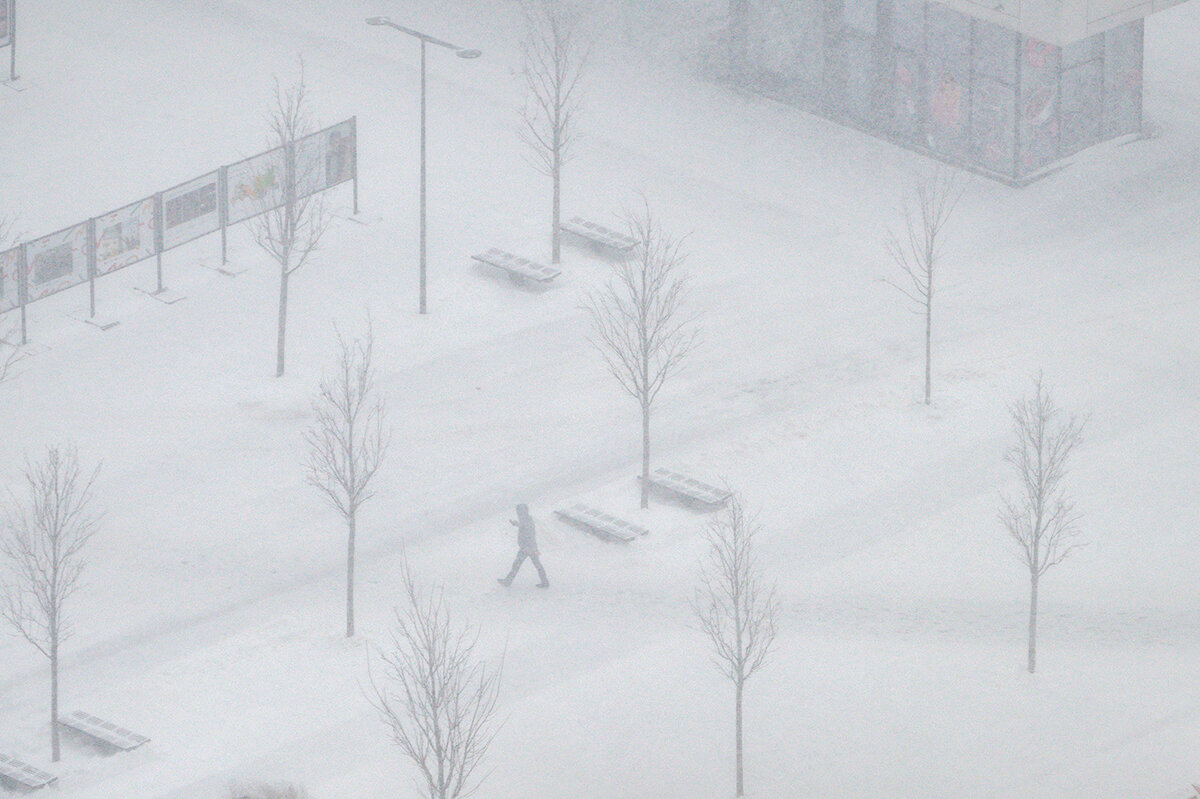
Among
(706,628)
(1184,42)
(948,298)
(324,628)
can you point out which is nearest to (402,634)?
(324,628)

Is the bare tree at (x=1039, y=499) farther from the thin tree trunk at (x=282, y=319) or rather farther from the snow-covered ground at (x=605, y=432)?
the thin tree trunk at (x=282, y=319)

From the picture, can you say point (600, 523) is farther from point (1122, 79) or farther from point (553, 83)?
point (1122, 79)

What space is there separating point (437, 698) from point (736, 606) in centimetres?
396

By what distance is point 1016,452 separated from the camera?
3878 centimetres

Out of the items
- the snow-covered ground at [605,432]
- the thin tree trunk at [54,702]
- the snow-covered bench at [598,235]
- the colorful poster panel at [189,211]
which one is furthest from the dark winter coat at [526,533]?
the colorful poster panel at [189,211]

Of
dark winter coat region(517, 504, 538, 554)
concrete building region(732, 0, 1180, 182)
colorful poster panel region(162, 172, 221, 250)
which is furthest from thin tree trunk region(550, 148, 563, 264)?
dark winter coat region(517, 504, 538, 554)

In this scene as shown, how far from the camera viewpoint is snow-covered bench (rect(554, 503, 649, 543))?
123ft

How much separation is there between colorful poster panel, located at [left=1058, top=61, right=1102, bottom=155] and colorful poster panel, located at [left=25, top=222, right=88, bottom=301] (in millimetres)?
18754

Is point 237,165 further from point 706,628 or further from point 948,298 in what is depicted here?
point 706,628

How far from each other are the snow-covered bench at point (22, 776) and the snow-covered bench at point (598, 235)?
16948 mm

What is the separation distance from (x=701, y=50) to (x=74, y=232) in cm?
1613

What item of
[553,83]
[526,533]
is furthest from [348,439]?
[553,83]

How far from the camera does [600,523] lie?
37.8 meters

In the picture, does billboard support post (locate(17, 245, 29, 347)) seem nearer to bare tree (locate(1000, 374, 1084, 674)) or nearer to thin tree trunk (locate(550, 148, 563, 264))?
thin tree trunk (locate(550, 148, 563, 264))
